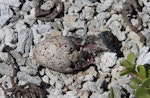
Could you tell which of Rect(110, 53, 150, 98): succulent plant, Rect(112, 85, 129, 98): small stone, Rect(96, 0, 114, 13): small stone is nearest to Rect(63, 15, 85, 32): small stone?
Rect(96, 0, 114, 13): small stone

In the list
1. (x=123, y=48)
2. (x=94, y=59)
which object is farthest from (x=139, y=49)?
(x=94, y=59)

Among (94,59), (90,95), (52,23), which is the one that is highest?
(52,23)

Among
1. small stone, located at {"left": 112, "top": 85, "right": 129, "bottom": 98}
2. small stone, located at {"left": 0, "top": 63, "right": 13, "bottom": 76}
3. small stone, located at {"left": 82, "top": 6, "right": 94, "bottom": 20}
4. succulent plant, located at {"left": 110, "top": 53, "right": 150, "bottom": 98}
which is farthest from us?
small stone, located at {"left": 82, "top": 6, "right": 94, "bottom": 20}

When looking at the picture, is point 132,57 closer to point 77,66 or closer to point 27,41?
point 77,66

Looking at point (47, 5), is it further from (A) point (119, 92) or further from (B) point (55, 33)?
(A) point (119, 92)

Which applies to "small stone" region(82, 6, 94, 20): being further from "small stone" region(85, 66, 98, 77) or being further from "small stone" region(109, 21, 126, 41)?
"small stone" region(85, 66, 98, 77)

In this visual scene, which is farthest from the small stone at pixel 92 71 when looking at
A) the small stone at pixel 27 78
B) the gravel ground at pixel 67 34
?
the small stone at pixel 27 78
